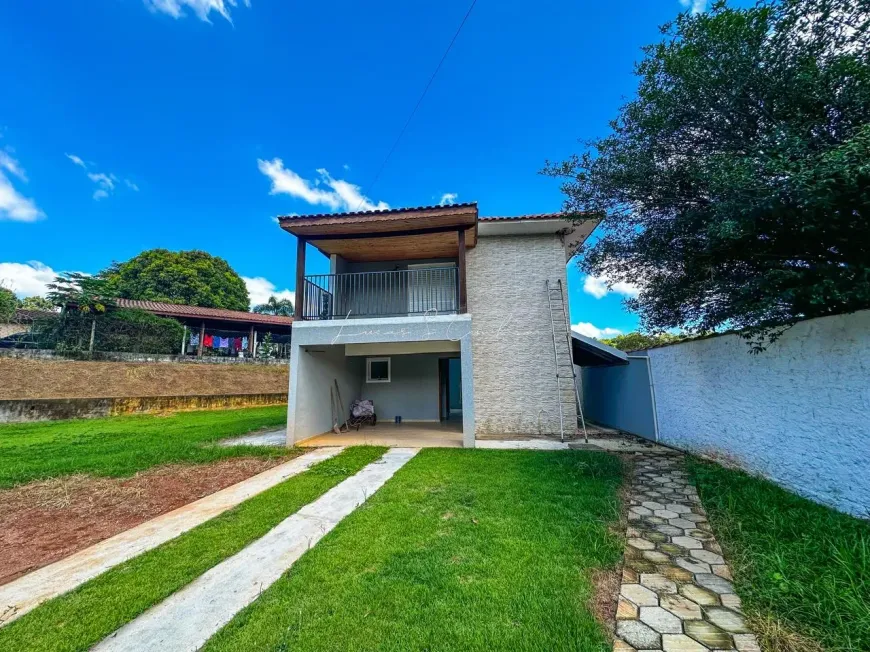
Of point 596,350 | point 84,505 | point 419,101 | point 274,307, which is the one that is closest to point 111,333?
point 84,505

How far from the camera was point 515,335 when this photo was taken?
32.9ft

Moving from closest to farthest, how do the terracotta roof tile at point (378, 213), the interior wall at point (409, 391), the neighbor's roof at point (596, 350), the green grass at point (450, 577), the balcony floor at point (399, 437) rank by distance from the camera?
the green grass at point (450, 577), the terracotta roof tile at point (378, 213), the balcony floor at point (399, 437), the neighbor's roof at point (596, 350), the interior wall at point (409, 391)

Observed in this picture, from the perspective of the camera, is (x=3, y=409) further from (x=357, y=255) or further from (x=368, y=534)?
(x=368, y=534)

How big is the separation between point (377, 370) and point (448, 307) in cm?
407

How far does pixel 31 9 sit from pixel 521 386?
19.3 m

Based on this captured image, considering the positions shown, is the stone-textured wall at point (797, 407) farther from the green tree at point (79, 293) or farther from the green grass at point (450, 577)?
the green tree at point (79, 293)

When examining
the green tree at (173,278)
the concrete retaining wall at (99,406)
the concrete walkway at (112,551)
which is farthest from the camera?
the green tree at (173,278)

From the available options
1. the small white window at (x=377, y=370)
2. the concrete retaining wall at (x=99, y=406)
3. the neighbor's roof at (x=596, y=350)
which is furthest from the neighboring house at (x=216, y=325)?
the neighbor's roof at (x=596, y=350)

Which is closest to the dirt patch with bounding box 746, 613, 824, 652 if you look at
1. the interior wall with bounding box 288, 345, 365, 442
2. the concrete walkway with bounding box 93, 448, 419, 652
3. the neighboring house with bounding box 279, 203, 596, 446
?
the concrete walkway with bounding box 93, 448, 419, 652

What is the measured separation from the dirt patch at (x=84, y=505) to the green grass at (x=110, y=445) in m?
0.47

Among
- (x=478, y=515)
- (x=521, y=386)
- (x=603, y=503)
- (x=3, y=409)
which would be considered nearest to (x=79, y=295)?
(x=3, y=409)

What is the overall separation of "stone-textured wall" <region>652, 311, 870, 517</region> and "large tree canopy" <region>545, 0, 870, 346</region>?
40cm

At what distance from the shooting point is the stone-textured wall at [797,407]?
12.2 feet

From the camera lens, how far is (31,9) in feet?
36.9
